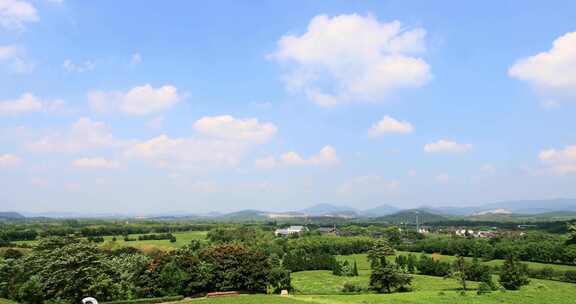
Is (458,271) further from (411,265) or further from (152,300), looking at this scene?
(152,300)

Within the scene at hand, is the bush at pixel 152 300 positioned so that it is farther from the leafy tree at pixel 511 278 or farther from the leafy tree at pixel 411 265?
the leafy tree at pixel 411 265

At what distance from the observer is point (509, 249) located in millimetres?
106312

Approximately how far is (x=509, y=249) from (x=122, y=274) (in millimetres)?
91538

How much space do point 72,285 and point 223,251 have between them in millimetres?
19444

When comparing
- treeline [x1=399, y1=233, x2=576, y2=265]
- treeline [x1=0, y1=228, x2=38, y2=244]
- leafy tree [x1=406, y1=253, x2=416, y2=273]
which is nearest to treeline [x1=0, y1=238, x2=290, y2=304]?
leafy tree [x1=406, y1=253, x2=416, y2=273]

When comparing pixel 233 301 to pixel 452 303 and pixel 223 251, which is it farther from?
pixel 452 303

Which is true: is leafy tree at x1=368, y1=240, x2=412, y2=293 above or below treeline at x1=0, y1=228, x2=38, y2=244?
below

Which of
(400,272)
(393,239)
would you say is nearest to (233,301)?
(400,272)

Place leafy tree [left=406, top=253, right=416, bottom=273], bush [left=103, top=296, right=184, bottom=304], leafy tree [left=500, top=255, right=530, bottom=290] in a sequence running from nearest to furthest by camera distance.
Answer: bush [left=103, top=296, right=184, bottom=304] < leafy tree [left=500, top=255, right=530, bottom=290] < leafy tree [left=406, top=253, right=416, bottom=273]

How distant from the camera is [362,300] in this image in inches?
2014

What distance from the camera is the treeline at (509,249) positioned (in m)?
96.3

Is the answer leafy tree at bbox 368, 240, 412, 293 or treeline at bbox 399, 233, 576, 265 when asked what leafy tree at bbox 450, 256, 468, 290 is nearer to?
leafy tree at bbox 368, 240, 412, 293

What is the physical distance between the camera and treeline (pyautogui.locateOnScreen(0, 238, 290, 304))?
161ft

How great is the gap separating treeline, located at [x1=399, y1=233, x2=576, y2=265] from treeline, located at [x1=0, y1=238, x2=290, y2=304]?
214ft
